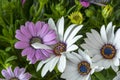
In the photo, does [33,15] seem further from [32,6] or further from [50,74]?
[50,74]

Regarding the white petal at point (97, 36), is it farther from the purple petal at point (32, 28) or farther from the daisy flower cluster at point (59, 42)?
the purple petal at point (32, 28)

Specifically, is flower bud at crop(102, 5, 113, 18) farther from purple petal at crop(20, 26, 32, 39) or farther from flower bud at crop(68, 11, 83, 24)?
purple petal at crop(20, 26, 32, 39)

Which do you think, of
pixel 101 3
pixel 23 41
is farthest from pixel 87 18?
pixel 23 41

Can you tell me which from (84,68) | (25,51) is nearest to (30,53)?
(25,51)

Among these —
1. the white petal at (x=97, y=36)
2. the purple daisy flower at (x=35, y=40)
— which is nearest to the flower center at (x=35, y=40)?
the purple daisy flower at (x=35, y=40)

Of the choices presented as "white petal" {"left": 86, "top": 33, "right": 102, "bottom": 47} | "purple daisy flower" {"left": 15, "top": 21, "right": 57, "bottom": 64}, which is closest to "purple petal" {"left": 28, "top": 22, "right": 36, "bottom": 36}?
"purple daisy flower" {"left": 15, "top": 21, "right": 57, "bottom": 64}

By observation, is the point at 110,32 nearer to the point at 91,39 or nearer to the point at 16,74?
the point at 91,39

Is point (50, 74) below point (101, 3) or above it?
below
